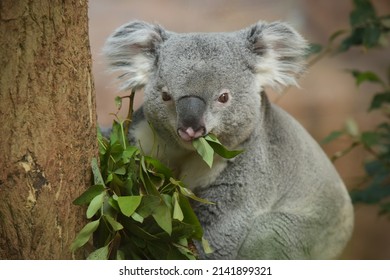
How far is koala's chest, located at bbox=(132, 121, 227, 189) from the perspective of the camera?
291 cm

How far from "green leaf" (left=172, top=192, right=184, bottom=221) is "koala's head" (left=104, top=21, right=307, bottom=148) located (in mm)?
249

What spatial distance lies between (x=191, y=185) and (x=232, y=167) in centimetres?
20

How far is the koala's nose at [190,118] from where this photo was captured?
2500 mm

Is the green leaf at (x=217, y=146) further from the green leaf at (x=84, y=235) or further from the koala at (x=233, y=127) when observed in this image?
the green leaf at (x=84, y=235)

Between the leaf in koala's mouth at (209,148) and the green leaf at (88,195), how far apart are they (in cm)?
45

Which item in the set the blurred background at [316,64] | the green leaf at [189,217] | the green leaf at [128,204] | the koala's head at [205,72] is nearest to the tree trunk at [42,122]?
the green leaf at [128,204]

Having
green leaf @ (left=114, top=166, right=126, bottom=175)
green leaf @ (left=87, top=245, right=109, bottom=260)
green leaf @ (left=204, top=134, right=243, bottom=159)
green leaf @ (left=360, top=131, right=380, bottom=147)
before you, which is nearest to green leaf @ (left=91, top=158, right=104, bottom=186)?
green leaf @ (left=114, top=166, right=126, bottom=175)

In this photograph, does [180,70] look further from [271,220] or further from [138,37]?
[271,220]

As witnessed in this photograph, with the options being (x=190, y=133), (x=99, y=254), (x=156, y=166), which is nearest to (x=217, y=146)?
(x=190, y=133)

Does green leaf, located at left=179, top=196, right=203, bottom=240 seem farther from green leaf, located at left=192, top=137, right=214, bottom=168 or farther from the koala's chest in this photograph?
the koala's chest

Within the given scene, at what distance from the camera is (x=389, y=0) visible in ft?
22.5

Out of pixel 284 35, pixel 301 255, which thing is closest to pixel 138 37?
pixel 284 35

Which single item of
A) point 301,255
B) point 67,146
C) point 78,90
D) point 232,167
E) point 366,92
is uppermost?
point 78,90

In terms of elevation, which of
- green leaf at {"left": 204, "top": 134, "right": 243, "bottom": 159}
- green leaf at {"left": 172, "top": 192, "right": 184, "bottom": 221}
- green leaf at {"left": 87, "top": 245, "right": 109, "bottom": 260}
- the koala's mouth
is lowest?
green leaf at {"left": 87, "top": 245, "right": 109, "bottom": 260}
